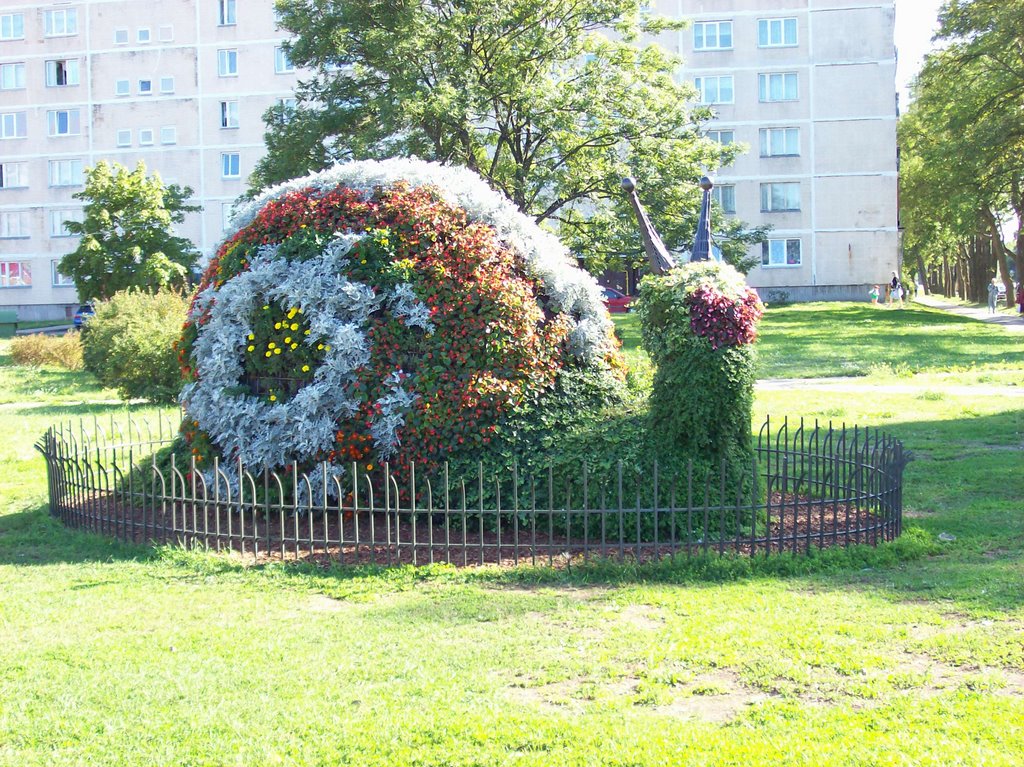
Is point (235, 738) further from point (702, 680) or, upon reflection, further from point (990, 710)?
point (990, 710)

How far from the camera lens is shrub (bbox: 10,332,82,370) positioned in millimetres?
28781

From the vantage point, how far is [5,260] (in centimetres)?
5697

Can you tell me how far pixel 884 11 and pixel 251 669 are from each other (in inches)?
1955

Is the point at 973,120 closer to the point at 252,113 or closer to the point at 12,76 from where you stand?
the point at 252,113

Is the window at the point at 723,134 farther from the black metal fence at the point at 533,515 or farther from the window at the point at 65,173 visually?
the black metal fence at the point at 533,515

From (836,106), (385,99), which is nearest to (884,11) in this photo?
(836,106)

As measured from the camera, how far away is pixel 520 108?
2509cm


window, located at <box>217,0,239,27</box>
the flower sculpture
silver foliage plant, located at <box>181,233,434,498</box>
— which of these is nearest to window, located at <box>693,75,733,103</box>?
window, located at <box>217,0,239,27</box>

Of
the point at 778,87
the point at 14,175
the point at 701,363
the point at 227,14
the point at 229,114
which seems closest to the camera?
the point at 701,363

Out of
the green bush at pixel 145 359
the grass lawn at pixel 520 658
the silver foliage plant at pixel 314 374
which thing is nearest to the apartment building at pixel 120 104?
the green bush at pixel 145 359

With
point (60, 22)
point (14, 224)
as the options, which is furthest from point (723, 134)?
point (14, 224)

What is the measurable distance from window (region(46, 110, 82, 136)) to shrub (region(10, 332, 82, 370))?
29.4 meters

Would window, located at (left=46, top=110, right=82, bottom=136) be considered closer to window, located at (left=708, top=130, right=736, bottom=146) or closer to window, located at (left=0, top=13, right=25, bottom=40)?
window, located at (left=0, top=13, right=25, bottom=40)

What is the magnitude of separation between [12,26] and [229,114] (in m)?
13.3
